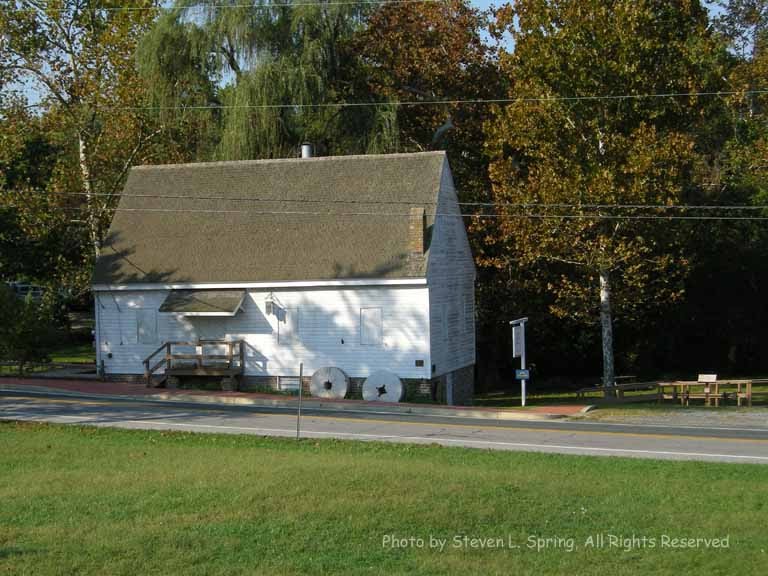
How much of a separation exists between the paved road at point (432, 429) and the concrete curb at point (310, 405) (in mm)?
1236

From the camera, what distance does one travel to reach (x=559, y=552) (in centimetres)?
1021

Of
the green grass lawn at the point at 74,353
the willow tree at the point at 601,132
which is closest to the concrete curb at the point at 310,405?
the willow tree at the point at 601,132

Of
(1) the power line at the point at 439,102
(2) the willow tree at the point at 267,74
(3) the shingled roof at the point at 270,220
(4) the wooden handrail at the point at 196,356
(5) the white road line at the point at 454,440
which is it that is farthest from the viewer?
(2) the willow tree at the point at 267,74

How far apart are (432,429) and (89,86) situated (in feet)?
92.4

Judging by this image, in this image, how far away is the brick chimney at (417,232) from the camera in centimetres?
3091

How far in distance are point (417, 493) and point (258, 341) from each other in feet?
66.8

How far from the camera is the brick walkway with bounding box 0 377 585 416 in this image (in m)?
28.1

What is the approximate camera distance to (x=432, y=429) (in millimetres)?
22484

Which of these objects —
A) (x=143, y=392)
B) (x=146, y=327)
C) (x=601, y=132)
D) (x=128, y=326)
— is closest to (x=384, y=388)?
(x=143, y=392)

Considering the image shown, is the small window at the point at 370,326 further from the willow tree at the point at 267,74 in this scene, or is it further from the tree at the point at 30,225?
the tree at the point at 30,225

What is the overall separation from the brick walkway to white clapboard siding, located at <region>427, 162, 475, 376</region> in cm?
368

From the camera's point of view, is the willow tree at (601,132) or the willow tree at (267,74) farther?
the willow tree at (267,74)

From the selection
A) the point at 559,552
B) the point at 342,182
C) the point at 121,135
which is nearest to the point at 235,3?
the point at 121,135

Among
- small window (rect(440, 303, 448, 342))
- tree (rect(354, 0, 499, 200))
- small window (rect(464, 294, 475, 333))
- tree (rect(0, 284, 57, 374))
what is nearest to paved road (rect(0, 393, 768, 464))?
small window (rect(440, 303, 448, 342))
